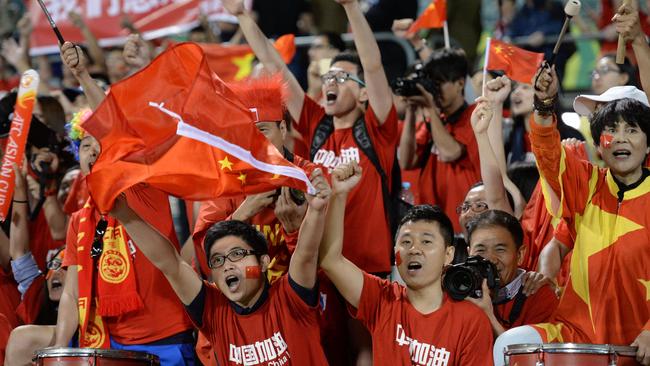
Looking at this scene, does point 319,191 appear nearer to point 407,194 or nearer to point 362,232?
point 362,232

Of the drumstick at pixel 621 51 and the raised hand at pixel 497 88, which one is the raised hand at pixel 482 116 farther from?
the drumstick at pixel 621 51

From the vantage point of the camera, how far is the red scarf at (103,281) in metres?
6.10

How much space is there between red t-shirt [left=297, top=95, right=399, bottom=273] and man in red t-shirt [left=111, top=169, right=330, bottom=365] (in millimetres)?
898

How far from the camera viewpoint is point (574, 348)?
4887 millimetres

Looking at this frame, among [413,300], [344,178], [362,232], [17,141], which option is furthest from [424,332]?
[17,141]

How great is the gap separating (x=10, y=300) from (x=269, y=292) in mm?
2254

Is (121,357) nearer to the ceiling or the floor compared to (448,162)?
nearer to the floor

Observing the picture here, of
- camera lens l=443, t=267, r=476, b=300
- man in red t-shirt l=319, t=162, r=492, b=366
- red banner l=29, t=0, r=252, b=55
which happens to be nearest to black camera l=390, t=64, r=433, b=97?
man in red t-shirt l=319, t=162, r=492, b=366

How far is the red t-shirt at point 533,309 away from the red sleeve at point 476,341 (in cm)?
39

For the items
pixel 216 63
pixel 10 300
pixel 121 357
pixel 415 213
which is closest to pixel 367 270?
pixel 415 213

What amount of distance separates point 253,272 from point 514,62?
2175mm

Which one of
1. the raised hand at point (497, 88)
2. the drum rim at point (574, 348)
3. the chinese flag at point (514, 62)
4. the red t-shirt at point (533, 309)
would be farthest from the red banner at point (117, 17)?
the drum rim at point (574, 348)

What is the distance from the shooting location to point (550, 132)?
17.5 ft

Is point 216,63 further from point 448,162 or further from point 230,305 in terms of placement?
point 230,305
